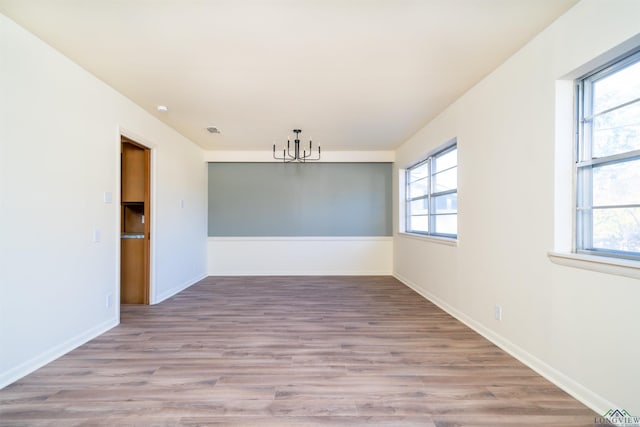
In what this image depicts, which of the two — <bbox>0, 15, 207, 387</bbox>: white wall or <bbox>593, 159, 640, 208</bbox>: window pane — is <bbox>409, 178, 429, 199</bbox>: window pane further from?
<bbox>0, 15, 207, 387</bbox>: white wall

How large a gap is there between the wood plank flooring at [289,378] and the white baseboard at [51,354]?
57 mm

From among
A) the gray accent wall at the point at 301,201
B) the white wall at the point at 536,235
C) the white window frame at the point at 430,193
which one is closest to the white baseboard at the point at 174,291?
the gray accent wall at the point at 301,201

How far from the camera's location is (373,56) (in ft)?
8.07

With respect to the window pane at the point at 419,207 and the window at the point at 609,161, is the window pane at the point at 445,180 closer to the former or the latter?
the window pane at the point at 419,207

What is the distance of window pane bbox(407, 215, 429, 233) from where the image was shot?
481 centimetres

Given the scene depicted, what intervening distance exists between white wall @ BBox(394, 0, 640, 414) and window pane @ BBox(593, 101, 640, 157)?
6.5 inches

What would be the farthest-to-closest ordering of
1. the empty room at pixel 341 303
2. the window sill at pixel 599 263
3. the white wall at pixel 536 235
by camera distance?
the empty room at pixel 341 303 → the white wall at pixel 536 235 → the window sill at pixel 599 263

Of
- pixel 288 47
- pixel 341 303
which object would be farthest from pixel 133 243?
pixel 288 47

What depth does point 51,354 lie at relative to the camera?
239 centimetres

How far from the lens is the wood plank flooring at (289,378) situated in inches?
68.8

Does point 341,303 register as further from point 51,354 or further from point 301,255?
point 51,354

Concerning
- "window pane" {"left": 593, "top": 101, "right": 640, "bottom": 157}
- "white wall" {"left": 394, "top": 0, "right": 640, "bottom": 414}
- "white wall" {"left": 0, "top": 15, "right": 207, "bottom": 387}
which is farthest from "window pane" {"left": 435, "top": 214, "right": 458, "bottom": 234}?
"white wall" {"left": 0, "top": 15, "right": 207, "bottom": 387}

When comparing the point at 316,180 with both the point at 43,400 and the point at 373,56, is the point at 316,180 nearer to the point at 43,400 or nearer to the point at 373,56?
the point at 373,56

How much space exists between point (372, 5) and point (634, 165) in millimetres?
1820
